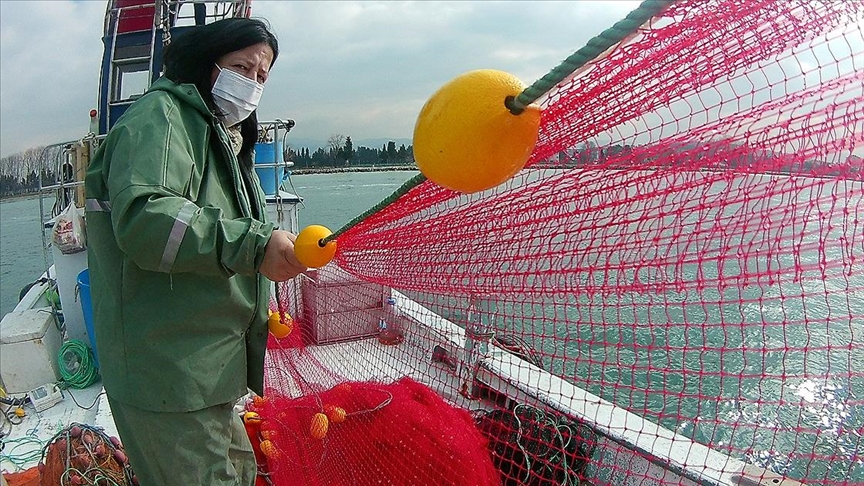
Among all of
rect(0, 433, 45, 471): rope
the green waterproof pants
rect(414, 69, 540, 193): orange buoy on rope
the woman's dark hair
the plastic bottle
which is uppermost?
the woman's dark hair

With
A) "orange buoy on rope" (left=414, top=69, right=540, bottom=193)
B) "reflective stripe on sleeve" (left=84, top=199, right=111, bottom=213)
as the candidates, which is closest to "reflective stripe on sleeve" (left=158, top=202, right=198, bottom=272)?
"reflective stripe on sleeve" (left=84, top=199, right=111, bottom=213)

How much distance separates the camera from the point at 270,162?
5.35 m

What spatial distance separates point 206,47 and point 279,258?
762 mm

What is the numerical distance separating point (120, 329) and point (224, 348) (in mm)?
275

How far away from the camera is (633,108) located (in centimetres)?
127

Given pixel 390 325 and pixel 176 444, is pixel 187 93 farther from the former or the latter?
pixel 390 325

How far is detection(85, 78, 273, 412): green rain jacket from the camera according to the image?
1192 mm

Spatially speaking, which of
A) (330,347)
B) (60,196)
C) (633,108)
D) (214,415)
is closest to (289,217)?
(330,347)

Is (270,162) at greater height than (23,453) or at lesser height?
greater

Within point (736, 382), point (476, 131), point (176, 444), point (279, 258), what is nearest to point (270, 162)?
point (176, 444)

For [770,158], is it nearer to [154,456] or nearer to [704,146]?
[704,146]

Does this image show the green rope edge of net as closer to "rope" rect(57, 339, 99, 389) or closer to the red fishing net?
the red fishing net

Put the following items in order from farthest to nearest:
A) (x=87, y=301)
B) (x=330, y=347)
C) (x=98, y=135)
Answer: (x=98, y=135)
(x=330, y=347)
(x=87, y=301)

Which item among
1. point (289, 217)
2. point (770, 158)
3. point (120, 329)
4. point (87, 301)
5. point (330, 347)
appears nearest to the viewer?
point (770, 158)
